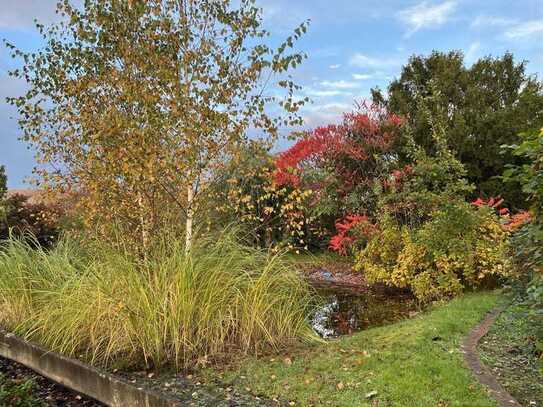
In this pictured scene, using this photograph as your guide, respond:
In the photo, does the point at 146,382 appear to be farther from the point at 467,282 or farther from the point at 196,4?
the point at 467,282

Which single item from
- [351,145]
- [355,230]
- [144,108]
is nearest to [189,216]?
[144,108]

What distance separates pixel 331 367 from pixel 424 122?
8.24 metres

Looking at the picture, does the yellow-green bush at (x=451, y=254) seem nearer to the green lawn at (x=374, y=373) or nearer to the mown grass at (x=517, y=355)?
the mown grass at (x=517, y=355)

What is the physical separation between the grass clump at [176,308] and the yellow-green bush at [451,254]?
2.83 meters

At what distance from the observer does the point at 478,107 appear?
36.6 feet

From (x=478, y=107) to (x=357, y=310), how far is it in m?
6.49

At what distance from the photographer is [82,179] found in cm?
545

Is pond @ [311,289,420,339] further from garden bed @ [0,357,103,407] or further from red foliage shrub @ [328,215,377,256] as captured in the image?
garden bed @ [0,357,103,407]

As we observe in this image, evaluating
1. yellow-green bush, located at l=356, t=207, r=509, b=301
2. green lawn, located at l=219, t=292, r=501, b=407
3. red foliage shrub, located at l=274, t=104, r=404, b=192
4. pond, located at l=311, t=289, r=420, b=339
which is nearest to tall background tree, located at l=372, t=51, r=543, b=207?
red foliage shrub, located at l=274, t=104, r=404, b=192

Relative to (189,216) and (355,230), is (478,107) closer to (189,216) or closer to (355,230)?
(355,230)

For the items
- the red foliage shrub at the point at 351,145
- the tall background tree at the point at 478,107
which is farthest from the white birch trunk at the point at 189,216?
the tall background tree at the point at 478,107

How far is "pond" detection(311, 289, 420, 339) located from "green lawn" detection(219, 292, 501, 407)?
3.41 feet

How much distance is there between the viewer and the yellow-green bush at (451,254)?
6992 mm

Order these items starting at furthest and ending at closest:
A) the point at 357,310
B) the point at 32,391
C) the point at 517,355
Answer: the point at 357,310
the point at 517,355
the point at 32,391
